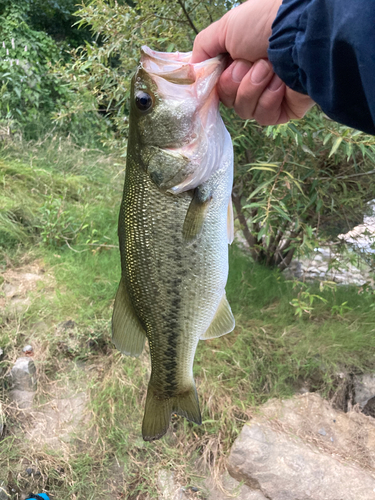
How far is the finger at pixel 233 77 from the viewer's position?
1.11m

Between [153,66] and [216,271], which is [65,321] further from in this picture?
[153,66]

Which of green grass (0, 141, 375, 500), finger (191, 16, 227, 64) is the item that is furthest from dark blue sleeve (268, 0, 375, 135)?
green grass (0, 141, 375, 500)

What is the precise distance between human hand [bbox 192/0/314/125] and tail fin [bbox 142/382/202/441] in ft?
3.76

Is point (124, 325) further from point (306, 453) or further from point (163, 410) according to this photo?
point (306, 453)

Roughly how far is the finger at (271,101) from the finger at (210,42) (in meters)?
0.20

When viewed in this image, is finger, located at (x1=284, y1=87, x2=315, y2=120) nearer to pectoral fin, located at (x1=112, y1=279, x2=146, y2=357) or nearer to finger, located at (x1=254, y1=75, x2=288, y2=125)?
finger, located at (x1=254, y1=75, x2=288, y2=125)

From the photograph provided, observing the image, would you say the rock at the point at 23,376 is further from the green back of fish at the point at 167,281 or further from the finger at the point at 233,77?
the finger at the point at 233,77

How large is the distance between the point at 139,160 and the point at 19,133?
543 cm

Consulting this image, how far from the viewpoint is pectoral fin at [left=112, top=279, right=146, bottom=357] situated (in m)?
1.35

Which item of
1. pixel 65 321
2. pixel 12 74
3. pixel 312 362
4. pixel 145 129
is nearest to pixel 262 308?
pixel 312 362

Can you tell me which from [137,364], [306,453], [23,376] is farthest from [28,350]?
[306,453]

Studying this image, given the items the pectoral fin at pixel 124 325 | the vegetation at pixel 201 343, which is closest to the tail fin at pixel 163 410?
the pectoral fin at pixel 124 325

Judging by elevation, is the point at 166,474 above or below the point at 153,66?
below

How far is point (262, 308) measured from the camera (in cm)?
295
